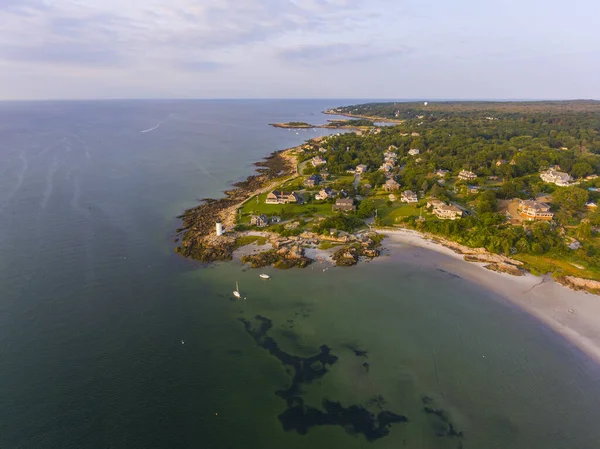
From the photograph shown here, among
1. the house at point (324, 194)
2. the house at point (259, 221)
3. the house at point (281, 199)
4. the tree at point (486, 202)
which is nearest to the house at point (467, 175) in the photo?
the tree at point (486, 202)

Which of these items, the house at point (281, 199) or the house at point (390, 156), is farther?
the house at point (390, 156)

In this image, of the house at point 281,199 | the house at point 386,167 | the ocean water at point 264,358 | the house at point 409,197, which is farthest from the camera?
the house at point 386,167

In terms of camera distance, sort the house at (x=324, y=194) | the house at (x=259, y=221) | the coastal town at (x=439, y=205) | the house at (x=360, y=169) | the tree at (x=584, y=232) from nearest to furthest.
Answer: the coastal town at (x=439, y=205), the tree at (x=584, y=232), the house at (x=259, y=221), the house at (x=324, y=194), the house at (x=360, y=169)

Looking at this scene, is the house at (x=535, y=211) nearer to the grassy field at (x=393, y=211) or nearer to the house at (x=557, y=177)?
the grassy field at (x=393, y=211)

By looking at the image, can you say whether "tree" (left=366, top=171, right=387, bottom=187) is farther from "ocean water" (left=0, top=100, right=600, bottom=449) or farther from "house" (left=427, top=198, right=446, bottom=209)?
"ocean water" (left=0, top=100, right=600, bottom=449)

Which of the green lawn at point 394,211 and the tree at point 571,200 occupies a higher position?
the tree at point 571,200

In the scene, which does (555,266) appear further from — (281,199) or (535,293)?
(281,199)

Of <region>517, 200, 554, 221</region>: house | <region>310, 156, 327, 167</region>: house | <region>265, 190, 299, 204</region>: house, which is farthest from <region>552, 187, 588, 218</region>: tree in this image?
<region>310, 156, 327, 167</region>: house

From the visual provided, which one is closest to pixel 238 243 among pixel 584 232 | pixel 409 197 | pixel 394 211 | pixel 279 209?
pixel 279 209
